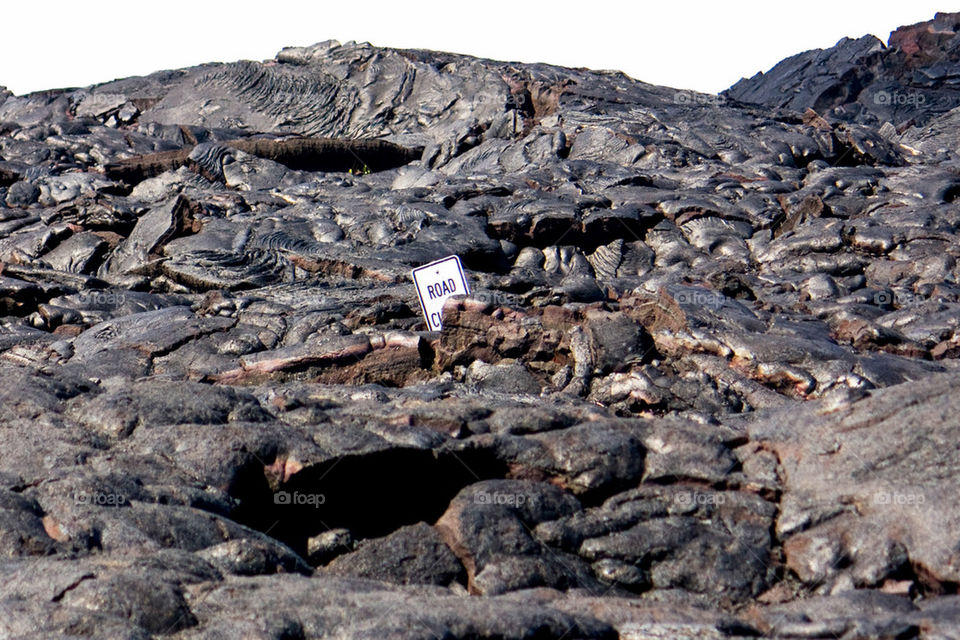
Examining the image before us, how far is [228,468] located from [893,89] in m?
41.3

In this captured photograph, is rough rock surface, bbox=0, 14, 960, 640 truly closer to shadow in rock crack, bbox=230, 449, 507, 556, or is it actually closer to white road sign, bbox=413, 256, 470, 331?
shadow in rock crack, bbox=230, 449, 507, 556

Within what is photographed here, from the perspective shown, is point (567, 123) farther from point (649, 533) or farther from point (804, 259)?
point (649, 533)

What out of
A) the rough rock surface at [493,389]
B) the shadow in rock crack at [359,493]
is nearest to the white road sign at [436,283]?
the rough rock surface at [493,389]

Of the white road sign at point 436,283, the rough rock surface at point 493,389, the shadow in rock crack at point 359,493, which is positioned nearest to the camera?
the rough rock surface at point 493,389

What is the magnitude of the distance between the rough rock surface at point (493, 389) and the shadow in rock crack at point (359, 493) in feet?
0.06

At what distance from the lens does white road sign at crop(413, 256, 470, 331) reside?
10.6 meters

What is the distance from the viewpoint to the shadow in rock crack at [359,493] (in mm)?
5883

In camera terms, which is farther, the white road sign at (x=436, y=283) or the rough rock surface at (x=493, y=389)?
the white road sign at (x=436, y=283)

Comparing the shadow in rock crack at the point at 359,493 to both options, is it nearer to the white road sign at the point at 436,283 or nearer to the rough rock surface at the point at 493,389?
the rough rock surface at the point at 493,389

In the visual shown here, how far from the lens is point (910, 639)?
4.07 metres

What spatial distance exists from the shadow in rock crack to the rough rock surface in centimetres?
2

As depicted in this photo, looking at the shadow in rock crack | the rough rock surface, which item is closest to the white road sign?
the rough rock surface

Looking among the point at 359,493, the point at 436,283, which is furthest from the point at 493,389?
the point at 359,493

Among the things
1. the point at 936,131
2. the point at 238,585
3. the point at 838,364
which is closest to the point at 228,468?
the point at 238,585
